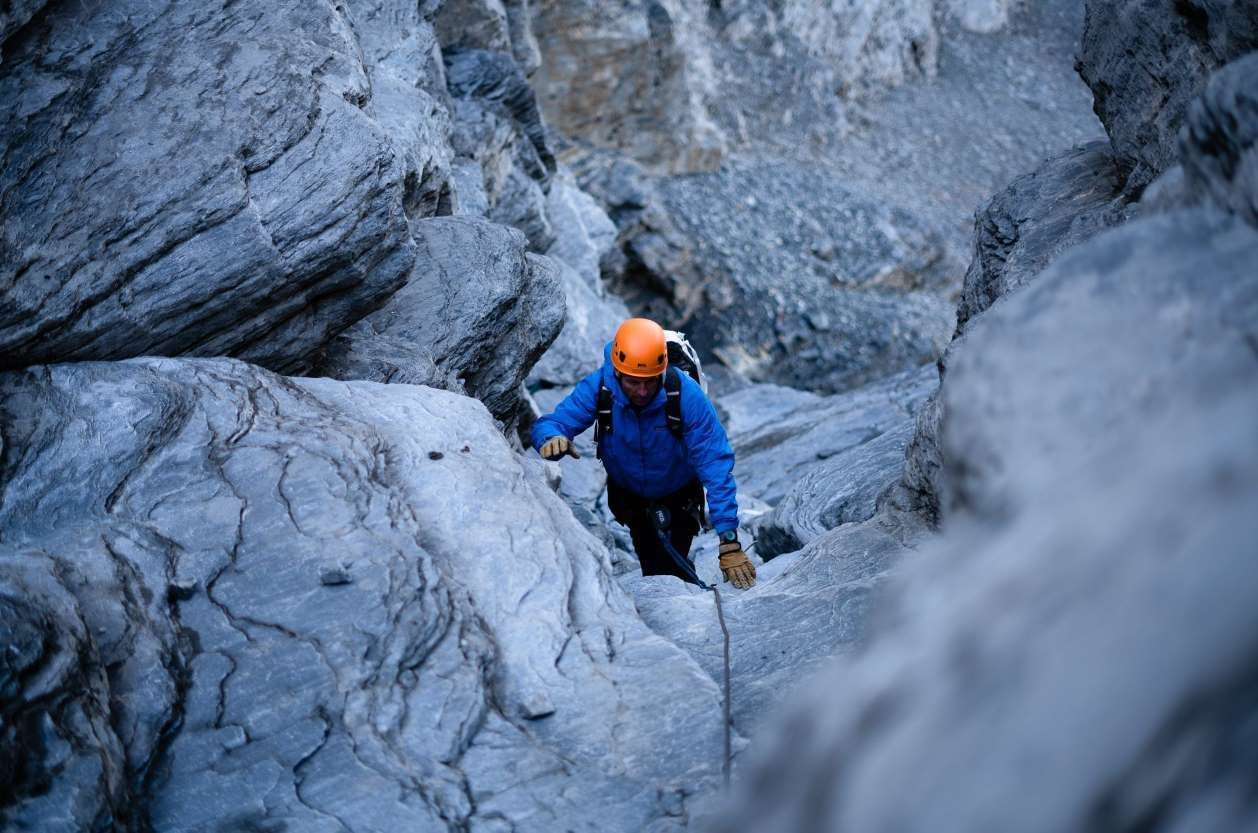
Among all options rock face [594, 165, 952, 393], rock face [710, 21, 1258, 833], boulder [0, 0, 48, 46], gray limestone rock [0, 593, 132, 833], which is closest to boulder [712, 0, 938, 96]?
rock face [594, 165, 952, 393]

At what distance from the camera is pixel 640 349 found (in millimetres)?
7336

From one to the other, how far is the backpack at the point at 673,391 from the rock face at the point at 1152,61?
395 cm

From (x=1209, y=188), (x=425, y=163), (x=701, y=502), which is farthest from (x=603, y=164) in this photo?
(x=1209, y=188)

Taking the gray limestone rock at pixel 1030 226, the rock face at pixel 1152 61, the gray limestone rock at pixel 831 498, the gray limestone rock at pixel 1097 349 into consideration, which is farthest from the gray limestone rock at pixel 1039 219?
the gray limestone rock at pixel 1097 349

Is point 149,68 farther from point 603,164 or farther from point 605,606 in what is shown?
point 603,164

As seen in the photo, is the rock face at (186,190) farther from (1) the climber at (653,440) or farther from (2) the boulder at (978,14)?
(2) the boulder at (978,14)

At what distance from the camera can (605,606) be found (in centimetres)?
599

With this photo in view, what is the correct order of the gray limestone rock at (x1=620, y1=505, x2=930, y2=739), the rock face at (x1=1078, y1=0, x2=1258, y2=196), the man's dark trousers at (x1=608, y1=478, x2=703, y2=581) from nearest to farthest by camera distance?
the gray limestone rock at (x1=620, y1=505, x2=930, y2=739) < the rock face at (x1=1078, y1=0, x2=1258, y2=196) < the man's dark trousers at (x1=608, y1=478, x2=703, y2=581)

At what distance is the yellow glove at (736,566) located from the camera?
7566 mm

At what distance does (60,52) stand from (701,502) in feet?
20.0

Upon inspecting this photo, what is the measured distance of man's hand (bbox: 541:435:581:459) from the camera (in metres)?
7.82

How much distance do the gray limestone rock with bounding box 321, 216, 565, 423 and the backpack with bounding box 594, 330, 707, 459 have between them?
1411 mm

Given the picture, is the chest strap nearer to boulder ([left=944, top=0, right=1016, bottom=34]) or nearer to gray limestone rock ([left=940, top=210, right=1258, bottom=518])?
gray limestone rock ([left=940, top=210, right=1258, bottom=518])

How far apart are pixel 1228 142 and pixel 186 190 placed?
631 cm
